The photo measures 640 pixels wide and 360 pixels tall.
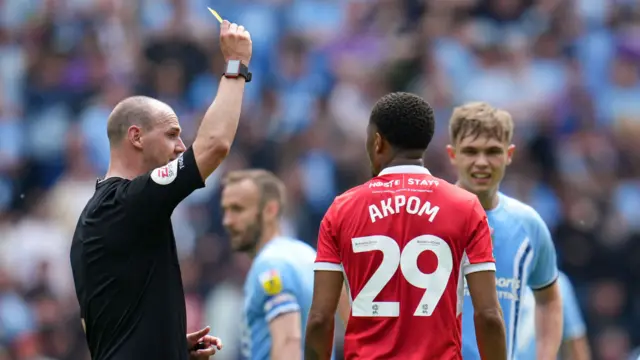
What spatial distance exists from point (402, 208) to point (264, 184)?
3775 mm

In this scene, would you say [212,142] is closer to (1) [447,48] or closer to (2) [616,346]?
(2) [616,346]

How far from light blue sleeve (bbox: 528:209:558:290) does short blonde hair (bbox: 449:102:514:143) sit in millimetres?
514

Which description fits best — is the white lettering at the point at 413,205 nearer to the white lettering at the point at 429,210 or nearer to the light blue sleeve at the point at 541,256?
the white lettering at the point at 429,210

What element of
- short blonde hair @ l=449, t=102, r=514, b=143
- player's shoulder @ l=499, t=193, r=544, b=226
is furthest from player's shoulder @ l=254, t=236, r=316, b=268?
player's shoulder @ l=499, t=193, r=544, b=226

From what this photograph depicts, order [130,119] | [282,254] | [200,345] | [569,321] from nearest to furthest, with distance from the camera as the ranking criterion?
[130,119]
[200,345]
[282,254]
[569,321]

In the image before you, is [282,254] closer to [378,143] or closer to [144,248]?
[378,143]

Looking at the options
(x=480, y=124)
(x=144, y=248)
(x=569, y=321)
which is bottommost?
(x=569, y=321)

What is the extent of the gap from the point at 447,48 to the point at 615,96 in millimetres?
2128

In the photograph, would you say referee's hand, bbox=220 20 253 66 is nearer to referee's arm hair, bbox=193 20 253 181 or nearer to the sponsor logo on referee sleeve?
referee's arm hair, bbox=193 20 253 181

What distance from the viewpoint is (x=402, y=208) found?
555 centimetres

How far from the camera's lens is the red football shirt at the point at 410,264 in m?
5.46

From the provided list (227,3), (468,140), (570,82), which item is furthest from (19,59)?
(468,140)

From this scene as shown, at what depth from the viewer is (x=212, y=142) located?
17.4 ft

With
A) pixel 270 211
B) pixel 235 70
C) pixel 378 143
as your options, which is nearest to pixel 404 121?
pixel 378 143
